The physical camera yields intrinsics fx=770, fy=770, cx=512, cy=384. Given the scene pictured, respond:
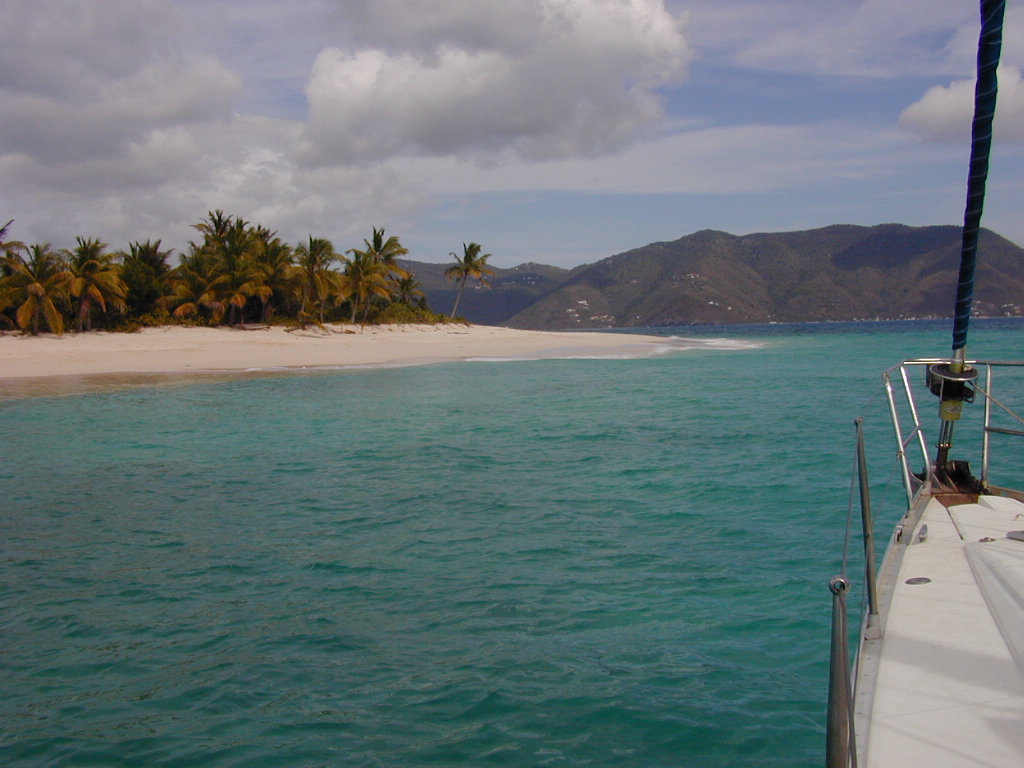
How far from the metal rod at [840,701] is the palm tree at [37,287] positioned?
116ft

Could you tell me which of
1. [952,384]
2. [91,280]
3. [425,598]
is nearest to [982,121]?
[952,384]

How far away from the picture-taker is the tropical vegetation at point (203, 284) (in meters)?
32.5

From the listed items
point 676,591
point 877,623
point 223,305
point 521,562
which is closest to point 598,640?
point 676,591

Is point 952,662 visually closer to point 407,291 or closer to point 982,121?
point 982,121

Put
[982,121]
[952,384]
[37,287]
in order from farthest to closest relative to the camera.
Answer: [37,287]
[952,384]
[982,121]

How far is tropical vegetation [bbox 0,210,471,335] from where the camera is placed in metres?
32.5

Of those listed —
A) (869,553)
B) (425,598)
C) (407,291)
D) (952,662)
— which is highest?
(407,291)

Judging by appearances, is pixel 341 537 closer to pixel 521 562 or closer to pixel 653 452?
pixel 521 562

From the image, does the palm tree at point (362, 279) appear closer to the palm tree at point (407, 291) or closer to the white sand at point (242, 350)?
the white sand at point (242, 350)

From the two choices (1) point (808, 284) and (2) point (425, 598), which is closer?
(2) point (425, 598)

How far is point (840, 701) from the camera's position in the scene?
1792 millimetres

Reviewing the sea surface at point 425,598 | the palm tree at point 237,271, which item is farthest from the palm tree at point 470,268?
the sea surface at point 425,598

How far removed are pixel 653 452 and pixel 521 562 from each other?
509 centimetres

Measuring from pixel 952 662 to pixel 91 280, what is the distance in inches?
1457
